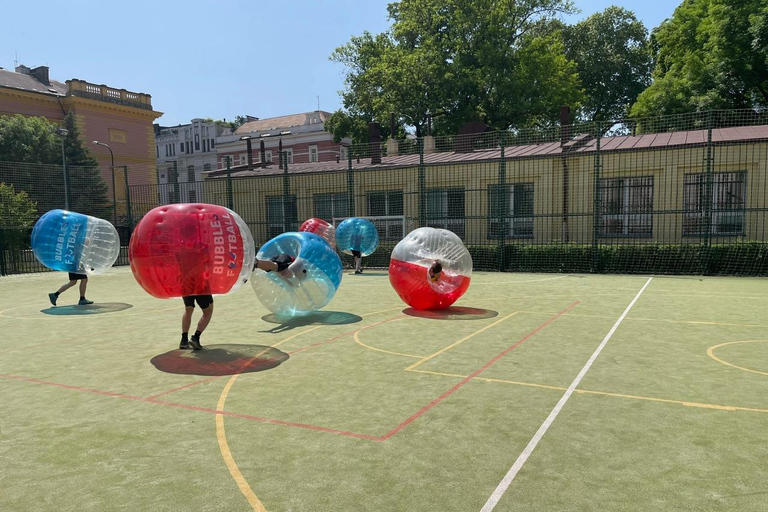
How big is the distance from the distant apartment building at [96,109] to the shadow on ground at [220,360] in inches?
1468

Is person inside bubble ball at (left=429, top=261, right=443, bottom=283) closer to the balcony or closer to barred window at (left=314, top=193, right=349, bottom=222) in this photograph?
barred window at (left=314, top=193, right=349, bottom=222)

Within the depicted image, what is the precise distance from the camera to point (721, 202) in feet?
64.7

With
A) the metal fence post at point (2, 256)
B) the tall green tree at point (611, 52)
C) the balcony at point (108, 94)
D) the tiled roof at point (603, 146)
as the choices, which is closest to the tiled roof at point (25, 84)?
the balcony at point (108, 94)

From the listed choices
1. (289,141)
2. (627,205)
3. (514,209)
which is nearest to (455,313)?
(627,205)

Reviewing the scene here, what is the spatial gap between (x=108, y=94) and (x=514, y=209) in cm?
4125

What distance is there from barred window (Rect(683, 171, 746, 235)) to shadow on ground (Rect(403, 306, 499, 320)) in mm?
11953

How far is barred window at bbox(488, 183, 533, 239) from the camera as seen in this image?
22069mm

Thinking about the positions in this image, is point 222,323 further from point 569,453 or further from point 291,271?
point 569,453

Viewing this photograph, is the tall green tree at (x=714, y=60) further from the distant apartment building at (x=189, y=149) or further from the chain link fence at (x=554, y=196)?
the distant apartment building at (x=189, y=149)

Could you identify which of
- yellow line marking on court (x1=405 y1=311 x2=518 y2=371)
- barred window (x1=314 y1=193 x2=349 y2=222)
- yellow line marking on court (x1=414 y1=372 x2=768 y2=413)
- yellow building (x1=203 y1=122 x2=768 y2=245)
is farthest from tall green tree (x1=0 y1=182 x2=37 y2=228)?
yellow line marking on court (x1=414 y1=372 x2=768 y2=413)

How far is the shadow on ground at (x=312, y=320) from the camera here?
30.1 feet

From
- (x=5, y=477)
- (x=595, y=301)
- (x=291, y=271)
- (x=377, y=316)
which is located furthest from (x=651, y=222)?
(x=5, y=477)

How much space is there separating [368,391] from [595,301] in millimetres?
7749

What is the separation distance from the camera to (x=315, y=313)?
34.4ft
